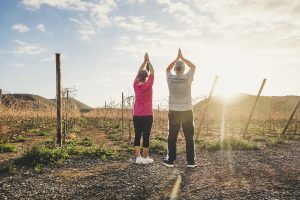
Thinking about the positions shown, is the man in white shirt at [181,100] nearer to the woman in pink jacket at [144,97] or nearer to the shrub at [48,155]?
the woman in pink jacket at [144,97]

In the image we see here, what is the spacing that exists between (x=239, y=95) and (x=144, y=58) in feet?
342

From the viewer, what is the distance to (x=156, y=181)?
6184 millimetres

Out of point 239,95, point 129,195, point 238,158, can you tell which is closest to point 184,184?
point 129,195

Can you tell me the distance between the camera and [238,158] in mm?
8977

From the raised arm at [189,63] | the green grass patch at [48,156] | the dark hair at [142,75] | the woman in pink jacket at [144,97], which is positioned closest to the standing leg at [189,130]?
the woman in pink jacket at [144,97]

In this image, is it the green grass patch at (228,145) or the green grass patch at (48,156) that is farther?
the green grass patch at (228,145)

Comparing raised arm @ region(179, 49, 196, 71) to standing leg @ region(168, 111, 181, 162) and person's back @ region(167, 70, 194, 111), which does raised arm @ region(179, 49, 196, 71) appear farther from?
standing leg @ region(168, 111, 181, 162)

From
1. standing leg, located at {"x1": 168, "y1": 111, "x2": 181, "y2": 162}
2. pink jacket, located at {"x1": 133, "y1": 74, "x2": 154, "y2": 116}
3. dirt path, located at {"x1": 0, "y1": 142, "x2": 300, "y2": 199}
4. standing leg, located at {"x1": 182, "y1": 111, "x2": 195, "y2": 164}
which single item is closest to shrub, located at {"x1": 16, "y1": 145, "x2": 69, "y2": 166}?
dirt path, located at {"x1": 0, "y1": 142, "x2": 300, "y2": 199}

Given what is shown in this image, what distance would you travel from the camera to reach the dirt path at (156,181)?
17.8 feet

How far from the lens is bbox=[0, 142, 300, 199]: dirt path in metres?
5.43

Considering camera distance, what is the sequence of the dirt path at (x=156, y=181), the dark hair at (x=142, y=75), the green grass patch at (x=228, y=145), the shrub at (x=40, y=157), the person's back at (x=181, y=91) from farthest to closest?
the green grass patch at (x=228, y=145) → the shrub at (x=40, y=157) → the dark hair at (x=142, y=75) → the person's back at (x=181, y=91) → the dirt path at (x=156, y=181)

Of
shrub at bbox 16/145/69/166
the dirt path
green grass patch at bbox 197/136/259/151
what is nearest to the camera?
the dirt path

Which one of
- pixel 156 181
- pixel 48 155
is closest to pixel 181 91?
pixel 156 181

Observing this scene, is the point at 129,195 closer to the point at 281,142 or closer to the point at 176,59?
the point at 176,59
